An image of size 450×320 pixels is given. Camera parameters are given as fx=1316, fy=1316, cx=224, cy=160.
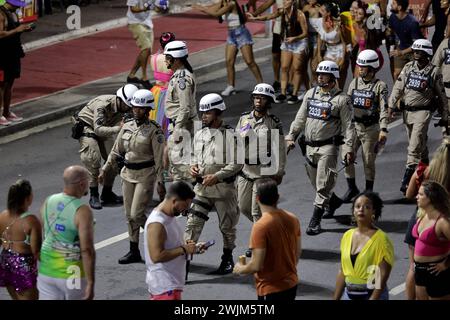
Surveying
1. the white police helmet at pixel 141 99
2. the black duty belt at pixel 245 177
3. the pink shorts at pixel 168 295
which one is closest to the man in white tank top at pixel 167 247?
the pink shorts at pixel 168 295

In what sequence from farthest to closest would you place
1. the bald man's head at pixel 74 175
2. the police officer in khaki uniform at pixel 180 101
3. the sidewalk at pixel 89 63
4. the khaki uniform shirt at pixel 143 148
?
the sidewalk at pixel 89 63 → the police officer in khaki uniform at pixel 180 101 → the khaki uniform shirt at pixel 143 148 → the bald man's head at pixel 74 175

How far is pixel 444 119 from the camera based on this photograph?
696 inches

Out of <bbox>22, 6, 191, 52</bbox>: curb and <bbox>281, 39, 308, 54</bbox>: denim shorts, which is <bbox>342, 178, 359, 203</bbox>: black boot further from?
<bbox>22, 6, 191, 52</bbox>: curb

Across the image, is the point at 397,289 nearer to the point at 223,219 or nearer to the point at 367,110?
the point at 223,219

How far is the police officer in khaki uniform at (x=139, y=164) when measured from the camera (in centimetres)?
1534

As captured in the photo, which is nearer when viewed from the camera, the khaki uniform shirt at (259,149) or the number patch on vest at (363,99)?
the khaki uniform shirt at (259,149)

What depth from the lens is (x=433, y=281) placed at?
1238 cm

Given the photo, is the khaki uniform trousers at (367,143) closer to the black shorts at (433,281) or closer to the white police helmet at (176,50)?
the white police helmet at (176,50)

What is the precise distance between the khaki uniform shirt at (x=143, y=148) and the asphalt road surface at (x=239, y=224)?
98cm

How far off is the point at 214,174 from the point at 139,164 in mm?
1084

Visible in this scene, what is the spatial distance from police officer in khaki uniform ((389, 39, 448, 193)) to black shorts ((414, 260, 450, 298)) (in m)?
5.21
